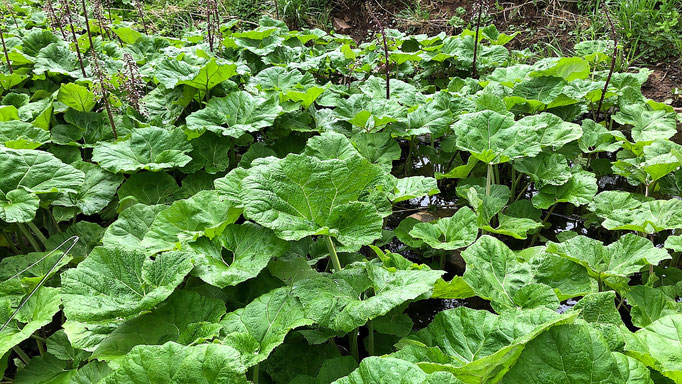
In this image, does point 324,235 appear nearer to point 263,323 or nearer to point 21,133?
point 263,323

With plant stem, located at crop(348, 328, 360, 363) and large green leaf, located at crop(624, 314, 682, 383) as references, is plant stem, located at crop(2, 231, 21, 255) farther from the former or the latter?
large green leaf, located at crop(624, 314, 682, 383)

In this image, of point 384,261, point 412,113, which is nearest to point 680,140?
point 412,113

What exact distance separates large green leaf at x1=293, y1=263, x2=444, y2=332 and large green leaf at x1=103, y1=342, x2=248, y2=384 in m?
0.39

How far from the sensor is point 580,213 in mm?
2844

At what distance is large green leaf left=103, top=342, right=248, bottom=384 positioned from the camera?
1.12 metres

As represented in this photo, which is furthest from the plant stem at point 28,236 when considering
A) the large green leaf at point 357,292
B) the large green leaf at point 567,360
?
the large green leaf at point 567,360

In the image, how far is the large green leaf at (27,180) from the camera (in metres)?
1.94

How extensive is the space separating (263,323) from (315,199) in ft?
1.50

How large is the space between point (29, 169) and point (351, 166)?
1.36m

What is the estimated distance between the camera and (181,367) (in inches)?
44.4

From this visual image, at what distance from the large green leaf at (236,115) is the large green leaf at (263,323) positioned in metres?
1.27

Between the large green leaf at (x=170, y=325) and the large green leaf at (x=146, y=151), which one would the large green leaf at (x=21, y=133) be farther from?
the large green leaf at (x=170, y=325)

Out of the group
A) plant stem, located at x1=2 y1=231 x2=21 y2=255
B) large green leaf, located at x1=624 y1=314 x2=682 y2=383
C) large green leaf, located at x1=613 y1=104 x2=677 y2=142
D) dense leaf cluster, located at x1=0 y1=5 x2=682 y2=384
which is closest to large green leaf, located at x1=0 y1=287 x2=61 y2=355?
dense leaf cluster, located at x1=0 y1=5 x2=682 y2=384

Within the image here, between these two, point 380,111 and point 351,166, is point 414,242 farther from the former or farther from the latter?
point 380,111
